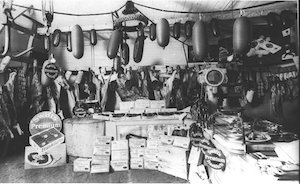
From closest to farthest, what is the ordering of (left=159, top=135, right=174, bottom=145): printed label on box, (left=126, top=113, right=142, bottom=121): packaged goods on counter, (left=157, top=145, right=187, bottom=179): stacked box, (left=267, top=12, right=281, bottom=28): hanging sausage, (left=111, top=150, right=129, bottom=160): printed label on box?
(left=157, top=145, right=187, bottom=179): stacked box → (left=267, top=12, right=281, bottom=28): hanging sausage → (left=159, top=135, right=174, bottom=145): printed label on box → (left=111, top=150, right=129, bottom=160): printed label on box → (left=126, top=113, right=142, bottom=121): packaged goods on counter

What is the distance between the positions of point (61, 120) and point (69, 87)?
3.07 ft

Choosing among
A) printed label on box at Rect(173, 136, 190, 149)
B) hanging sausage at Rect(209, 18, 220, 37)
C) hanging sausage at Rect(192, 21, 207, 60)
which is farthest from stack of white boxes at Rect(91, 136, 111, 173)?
hanging sausage at Rect(209, 18, 220, 37)

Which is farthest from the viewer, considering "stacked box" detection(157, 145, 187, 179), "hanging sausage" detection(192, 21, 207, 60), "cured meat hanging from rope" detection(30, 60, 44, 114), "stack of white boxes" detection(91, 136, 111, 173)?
"cured meat hanging from rope" detection(30, 60, 44, 114)

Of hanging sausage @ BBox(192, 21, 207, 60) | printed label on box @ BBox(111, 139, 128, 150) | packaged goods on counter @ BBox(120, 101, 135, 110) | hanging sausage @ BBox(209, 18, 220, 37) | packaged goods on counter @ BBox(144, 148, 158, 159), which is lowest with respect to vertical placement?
packaged goods on counter @ BBox(144, 148, 158, 159)

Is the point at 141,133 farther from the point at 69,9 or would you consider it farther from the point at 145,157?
the point at 69,9

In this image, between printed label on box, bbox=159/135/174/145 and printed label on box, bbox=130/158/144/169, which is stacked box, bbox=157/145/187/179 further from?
printed label on box, bbox=130/158/144/169

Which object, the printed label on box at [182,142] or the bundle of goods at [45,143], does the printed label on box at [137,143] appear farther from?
the bundle of goods at [45,143]

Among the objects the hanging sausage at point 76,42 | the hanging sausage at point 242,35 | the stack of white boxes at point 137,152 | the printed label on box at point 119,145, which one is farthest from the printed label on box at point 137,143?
the hanging sausage at point 242,35

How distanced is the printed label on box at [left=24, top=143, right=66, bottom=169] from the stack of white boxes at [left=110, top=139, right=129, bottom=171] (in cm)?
120

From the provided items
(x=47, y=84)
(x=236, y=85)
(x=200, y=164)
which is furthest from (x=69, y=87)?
(x=236, y=85)

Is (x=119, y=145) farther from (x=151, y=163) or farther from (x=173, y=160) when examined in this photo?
(x=173, y=160)

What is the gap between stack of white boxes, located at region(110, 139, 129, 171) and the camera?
4.04 m

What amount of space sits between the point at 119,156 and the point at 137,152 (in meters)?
0.37

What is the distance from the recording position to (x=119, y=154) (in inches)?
161
